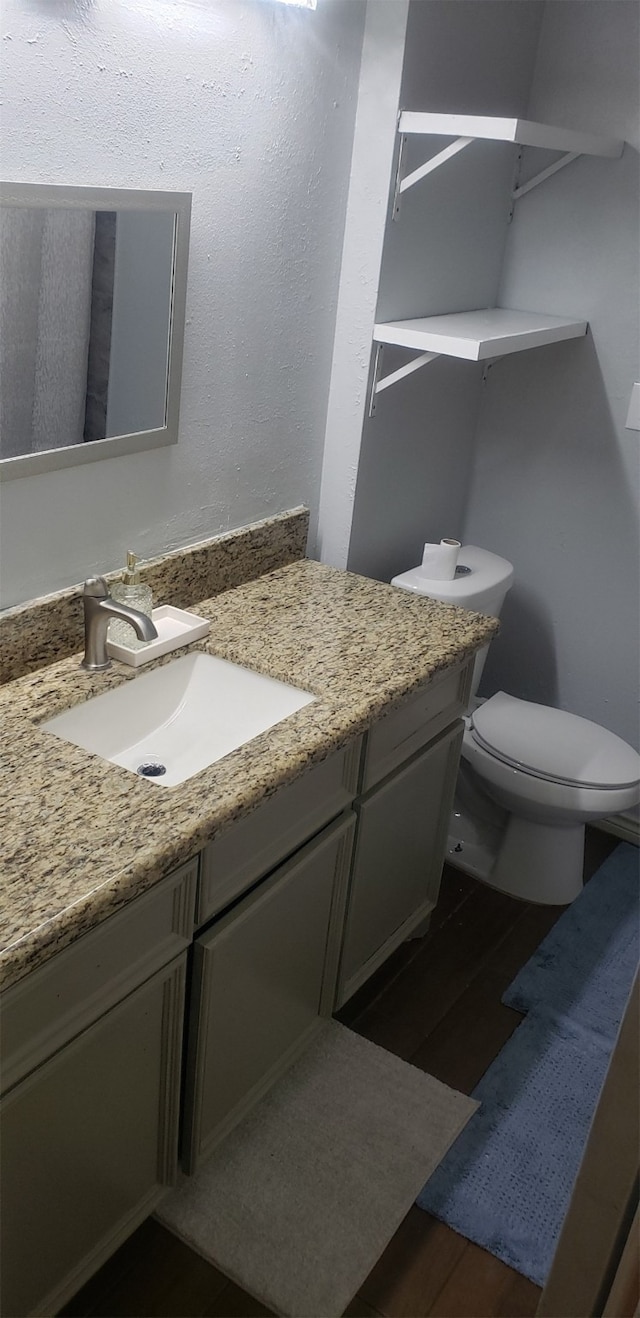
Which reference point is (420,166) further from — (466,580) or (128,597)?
(128,597)

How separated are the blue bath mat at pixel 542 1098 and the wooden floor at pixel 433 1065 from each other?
0.11ft

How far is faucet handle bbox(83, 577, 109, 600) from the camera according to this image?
→ 68.3 inches

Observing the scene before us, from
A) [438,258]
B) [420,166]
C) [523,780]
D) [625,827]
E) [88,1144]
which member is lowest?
[625,827]

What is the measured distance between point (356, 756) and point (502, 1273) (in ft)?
2.87

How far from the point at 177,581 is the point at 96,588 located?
0.31 meters

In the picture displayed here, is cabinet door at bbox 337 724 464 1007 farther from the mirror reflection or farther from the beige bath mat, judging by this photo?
the mirror reflection

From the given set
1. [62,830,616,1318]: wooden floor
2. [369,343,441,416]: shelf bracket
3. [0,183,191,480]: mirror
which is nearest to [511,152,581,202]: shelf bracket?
[369,343,441,416]: shelf bracket

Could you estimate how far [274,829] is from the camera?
1663 millimetres

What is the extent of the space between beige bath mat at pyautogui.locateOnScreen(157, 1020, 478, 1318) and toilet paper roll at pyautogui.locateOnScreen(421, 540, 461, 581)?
3.34 feet

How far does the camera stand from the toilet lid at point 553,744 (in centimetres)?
251

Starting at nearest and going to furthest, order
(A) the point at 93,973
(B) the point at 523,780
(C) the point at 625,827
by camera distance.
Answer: (A) the point at 93,973
(B) the point at 523,780
(C) the point at 625,827

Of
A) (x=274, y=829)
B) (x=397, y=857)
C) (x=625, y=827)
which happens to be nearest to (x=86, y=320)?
(x=274, y=829)

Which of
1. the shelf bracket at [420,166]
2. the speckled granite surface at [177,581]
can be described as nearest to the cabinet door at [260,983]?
the speckled granite surface at [177,581]

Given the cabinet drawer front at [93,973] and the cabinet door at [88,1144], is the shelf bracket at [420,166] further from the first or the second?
the cabinet door at [88,1144]
